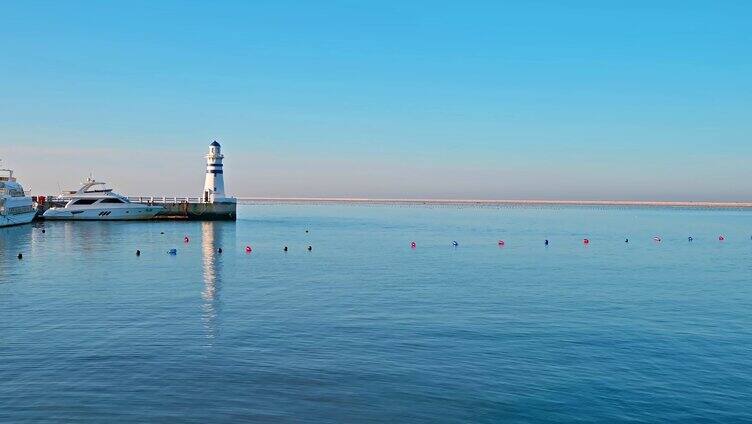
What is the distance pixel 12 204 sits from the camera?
103625 mm

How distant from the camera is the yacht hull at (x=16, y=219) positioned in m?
100

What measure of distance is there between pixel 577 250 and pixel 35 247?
6307cm

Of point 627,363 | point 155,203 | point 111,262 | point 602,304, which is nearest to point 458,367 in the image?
point 627,363

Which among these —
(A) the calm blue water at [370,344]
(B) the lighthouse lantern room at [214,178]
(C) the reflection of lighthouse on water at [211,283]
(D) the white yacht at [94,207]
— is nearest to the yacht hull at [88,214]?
(D) the white yacht at [94,207]

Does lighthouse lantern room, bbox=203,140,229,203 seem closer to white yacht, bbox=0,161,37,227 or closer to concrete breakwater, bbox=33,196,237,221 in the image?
concrete breakwater, bbox=33,196,237,221

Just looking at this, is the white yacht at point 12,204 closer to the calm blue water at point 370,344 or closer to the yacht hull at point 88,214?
the yacht hull at point 88,214

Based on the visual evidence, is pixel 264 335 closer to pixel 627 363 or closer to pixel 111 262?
pixel 627 363

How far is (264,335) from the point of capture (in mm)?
27406

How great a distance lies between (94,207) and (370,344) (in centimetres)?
11580

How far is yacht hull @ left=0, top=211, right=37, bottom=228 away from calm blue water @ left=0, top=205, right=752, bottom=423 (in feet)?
182

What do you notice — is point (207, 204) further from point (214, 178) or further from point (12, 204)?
point (12, 204)

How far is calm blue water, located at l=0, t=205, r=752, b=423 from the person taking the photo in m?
18.5

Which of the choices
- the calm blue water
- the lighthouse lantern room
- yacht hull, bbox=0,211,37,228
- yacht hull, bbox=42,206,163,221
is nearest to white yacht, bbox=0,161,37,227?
yacht hull, bbox=0,211,37,228

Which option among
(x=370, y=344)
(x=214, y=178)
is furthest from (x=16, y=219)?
(x=370, y=344)
